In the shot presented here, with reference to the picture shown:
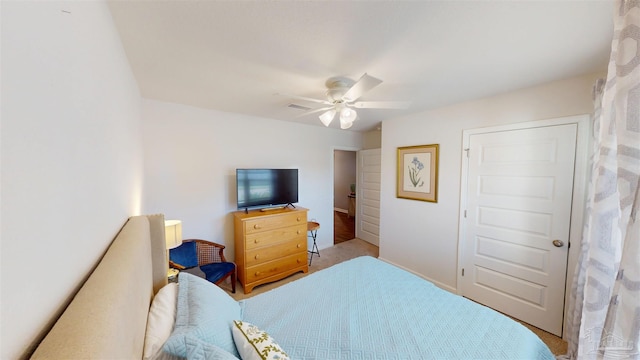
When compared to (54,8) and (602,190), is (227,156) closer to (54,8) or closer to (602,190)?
(54,8)

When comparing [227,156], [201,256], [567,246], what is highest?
[227,156]

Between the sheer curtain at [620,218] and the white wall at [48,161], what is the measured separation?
4.27ft

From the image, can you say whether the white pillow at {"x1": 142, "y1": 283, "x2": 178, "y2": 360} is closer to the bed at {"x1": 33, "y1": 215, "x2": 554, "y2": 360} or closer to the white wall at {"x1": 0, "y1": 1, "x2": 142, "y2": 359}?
the bed at {"x1": 33, "y1": 215, "x2": 554, "y2": 360}

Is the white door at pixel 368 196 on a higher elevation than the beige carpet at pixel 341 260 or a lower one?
higher

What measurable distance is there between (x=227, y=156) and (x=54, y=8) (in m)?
2.56

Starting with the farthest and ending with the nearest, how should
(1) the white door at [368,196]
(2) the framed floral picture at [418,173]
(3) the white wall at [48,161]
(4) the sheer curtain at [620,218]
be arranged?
(1) the white door at [368,196]
(2) the framed floral picture at [418,173]
(4) the sheer curtain at [620,218]
(3) the white wall at [48,161]

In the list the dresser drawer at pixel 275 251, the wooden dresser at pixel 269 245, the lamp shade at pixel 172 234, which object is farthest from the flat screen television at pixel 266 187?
the lamp shade at pixel 172 234

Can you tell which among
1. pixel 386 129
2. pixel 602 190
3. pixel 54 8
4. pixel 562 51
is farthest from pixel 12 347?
pixel 386 129

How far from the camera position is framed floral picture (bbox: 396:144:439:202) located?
2848 mm

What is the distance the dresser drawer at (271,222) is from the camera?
274 cm

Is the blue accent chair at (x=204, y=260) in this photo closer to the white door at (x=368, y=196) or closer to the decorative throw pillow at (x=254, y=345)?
the decorative throw pillow at (x=254, y=345)

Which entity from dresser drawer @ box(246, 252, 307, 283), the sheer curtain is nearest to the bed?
the sheer curtain

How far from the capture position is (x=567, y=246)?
76.1 inches

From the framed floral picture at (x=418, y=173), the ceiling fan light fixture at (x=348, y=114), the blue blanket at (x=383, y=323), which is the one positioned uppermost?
the ceiling fan light fixture at (x=348, y=114)
